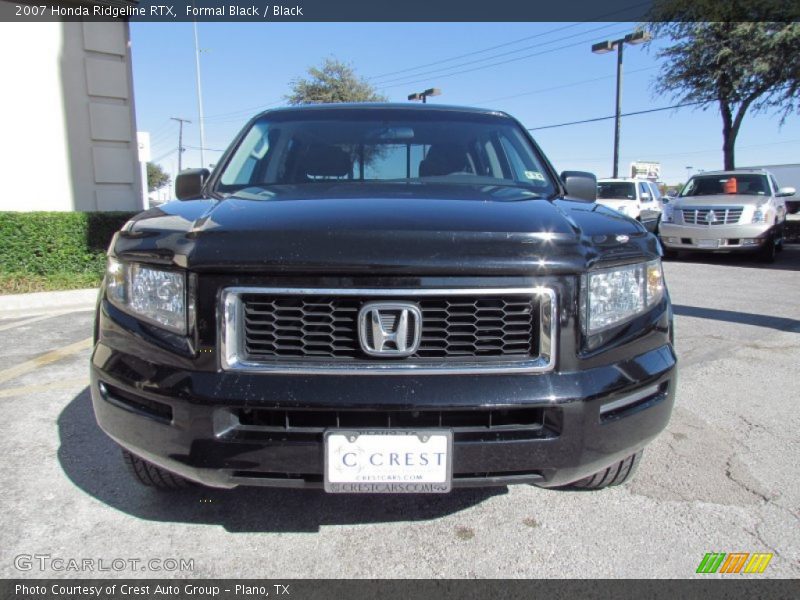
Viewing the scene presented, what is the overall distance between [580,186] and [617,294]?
1.12m

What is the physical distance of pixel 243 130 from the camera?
3154 millimetres

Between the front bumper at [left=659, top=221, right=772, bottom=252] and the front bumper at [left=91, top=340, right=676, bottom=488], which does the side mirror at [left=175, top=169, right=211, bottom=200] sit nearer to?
the front bumper at [left=91, top=340, right=676, bottom=488]

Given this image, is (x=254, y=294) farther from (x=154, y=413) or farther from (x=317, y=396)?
(x=154, y=413)

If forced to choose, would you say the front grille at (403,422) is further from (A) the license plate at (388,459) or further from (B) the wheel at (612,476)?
(B) the wheel at (612,476)

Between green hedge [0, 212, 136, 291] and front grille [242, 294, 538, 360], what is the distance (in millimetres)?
7100

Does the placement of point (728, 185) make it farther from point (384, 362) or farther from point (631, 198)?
point (384, 362)

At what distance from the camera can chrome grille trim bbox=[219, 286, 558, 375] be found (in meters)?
1.71

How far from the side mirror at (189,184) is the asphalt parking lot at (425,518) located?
1.36 m

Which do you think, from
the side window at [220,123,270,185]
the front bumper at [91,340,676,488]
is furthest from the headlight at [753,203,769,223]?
the front bumper at [91,340,676,488]

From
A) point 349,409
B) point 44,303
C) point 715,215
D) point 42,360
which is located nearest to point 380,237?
point 349,409

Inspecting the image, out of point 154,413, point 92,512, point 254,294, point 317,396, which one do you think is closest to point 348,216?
point 254,294

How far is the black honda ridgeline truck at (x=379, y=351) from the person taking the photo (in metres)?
1.71

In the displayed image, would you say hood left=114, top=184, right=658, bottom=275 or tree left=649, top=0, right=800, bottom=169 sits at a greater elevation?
tree left=649, top=0, right=800, bottom=169

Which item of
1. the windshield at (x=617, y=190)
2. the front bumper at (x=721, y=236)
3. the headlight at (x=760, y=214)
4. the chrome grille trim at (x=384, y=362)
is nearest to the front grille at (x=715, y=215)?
the front bumper at (x=721, y=236)
